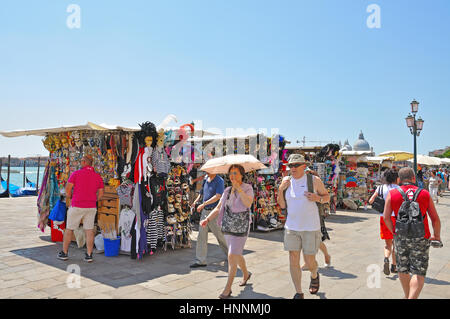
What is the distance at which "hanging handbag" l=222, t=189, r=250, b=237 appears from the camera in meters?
4.05

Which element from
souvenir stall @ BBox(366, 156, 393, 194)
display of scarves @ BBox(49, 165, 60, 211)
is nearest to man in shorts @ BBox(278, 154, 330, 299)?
display of scarves @ BBox(49, 165, 60, 211)

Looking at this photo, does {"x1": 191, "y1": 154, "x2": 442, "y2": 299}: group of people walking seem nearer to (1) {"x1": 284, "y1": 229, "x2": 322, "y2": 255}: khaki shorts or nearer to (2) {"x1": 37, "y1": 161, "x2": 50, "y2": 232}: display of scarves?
(1) {"x1": 284, "y1": 229, "x2": 322, "y2": 255}: khaki shorts

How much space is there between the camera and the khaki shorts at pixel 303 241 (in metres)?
3.74

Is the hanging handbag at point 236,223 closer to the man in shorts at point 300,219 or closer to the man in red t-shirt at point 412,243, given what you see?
the man in shorts at point 300,219

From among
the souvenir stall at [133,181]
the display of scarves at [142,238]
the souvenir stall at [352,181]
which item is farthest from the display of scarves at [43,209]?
the souvenir stall at [352,181]

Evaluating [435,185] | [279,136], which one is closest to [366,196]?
[435,185]

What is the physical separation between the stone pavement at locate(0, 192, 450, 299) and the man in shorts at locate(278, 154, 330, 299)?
66 centimetres

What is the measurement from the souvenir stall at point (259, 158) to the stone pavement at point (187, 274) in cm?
129

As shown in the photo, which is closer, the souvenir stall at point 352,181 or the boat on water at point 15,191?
the souvenir stall at point 352,181

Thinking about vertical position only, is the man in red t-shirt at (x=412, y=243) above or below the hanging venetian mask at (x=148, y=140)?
below

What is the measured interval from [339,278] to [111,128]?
4223 mm

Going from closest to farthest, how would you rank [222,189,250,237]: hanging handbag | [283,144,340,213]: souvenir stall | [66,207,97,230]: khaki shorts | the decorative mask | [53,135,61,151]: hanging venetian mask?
[222,189,250,237]: hanging handbag
[66,207,97,230]: khaki shorts
the decorative mask
[53,135,61,151]: hanging venetian mask
[283,144,340,213]: souvenir stall
